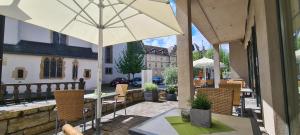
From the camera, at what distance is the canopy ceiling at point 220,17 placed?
5133 mm

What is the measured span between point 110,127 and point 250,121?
9.42 ft

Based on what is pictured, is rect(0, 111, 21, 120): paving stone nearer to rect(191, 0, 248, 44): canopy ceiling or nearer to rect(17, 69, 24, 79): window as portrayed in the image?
rect(191, 0, 248, 44): canopy ceiling

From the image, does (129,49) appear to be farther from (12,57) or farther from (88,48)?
(12,57)

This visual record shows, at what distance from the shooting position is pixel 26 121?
10.4ft

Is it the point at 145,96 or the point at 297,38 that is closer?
the point at 297,38

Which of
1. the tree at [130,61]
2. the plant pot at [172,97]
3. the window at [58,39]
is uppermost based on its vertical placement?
the window at [58,39]

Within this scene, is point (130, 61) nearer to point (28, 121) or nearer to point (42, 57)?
point (42, 57)

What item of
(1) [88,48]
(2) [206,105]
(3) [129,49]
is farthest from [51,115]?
(3) [129,49]

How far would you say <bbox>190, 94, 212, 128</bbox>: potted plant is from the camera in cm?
144

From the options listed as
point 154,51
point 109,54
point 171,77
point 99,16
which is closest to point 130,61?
point 109,54

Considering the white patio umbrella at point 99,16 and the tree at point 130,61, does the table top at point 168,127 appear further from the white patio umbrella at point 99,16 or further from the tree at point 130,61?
the tree at point 130,61

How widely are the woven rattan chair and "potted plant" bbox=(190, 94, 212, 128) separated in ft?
7.26

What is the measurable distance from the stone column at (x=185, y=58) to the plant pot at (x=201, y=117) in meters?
2.38

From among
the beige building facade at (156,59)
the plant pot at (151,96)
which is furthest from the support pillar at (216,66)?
the beige building facade at (156,59)
